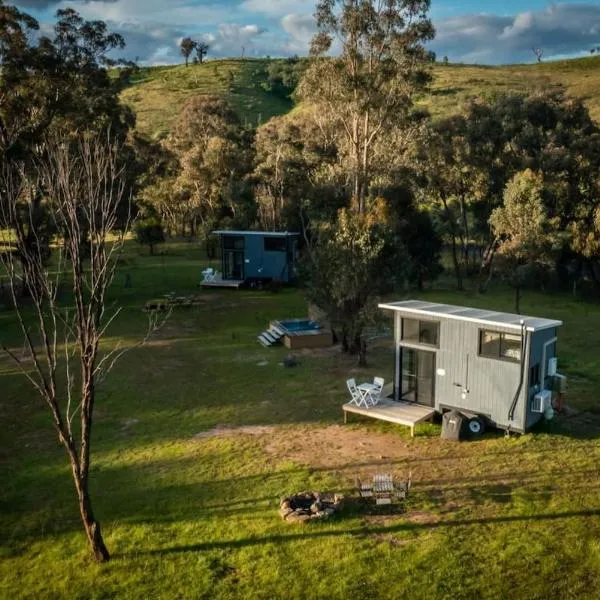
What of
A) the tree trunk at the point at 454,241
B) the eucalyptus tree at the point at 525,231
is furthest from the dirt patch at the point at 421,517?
the tree trunk at the point at 454,241

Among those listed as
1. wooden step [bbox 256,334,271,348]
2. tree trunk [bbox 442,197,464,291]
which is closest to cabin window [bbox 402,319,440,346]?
wooden step [bbox 256,334,271,348]

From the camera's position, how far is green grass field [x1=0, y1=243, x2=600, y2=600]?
1003cm

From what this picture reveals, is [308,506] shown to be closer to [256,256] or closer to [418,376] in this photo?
[418,376]

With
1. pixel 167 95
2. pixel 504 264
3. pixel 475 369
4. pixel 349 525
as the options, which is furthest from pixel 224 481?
pixel 167 95

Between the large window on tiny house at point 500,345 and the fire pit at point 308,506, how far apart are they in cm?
Answer: 566

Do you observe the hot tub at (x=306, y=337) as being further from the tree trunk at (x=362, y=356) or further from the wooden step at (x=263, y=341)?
the tree trunk at (x=362, y=356)

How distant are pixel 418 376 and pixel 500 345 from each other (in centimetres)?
259

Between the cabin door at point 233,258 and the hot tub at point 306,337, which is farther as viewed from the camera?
the cabin door at point 233,258

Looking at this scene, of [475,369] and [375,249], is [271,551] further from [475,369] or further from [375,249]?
[375,249]

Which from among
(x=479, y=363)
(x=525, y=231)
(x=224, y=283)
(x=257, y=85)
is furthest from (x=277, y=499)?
(x=257, y=85)

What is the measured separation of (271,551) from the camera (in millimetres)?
10773

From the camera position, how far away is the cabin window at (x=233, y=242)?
131 feet

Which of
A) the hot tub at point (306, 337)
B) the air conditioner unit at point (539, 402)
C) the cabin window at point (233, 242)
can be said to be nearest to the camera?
the air conditioner unit at point (539, 402)

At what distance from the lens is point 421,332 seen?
54.9 ft
